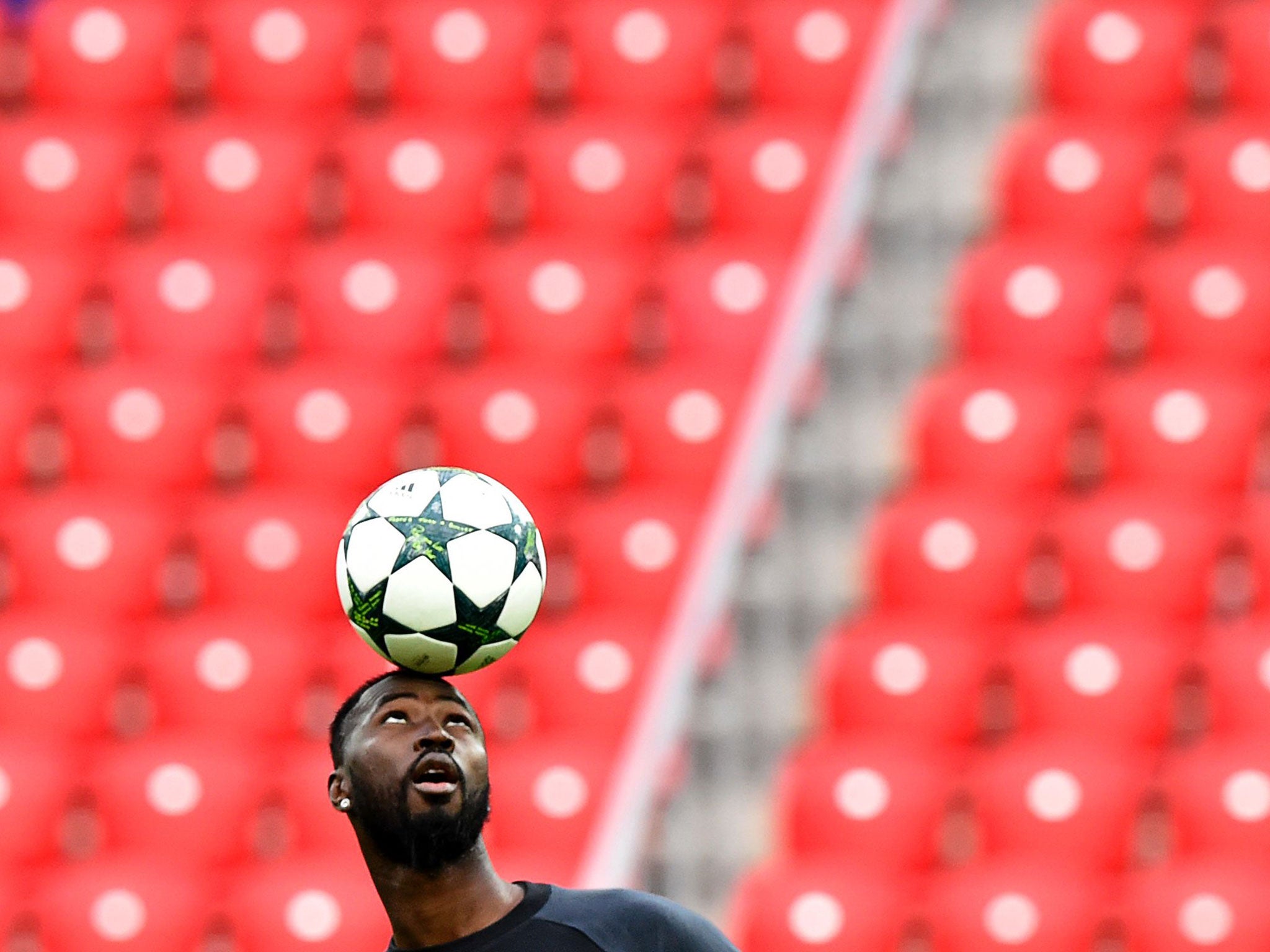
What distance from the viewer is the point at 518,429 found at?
13.7ft

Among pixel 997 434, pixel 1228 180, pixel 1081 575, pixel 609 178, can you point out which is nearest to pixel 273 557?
pixel 609 178

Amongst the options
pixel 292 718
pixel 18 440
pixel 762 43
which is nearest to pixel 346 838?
pixel 292 718

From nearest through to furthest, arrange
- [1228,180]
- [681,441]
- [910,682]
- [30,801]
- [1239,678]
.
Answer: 1. [1239,678]
2. [910,682]
3. [30,801]
4. [681,441]
5. [1228,180]

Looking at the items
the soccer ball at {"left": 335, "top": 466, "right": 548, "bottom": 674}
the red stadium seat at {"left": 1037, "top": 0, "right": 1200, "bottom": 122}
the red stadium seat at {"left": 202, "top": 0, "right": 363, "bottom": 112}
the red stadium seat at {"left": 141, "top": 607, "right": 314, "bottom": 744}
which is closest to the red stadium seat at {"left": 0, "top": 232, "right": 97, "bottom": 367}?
the red stadium seat at {"left": 202, "top": 0, "right": 363, "bottom": 112}

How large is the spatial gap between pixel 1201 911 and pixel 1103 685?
1.49ft

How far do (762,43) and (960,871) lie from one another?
74.8 inches

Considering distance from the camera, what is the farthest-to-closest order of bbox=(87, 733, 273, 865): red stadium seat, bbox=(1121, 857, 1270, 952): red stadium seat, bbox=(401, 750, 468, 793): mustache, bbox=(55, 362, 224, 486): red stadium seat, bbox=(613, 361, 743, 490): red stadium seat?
bbox=(55, 362, 224, 486): red stadium seat
bbox=(613, 361, 743, 490): red stadium seat
bbox=(87, 733, 273, 865): red stadium seat
bbox=(1121, 857, 1270, 952): red stadium seat
bbox=(401, 750, 468, 793): mustache

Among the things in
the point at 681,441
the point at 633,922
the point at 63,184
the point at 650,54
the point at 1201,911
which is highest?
the point at 650,54

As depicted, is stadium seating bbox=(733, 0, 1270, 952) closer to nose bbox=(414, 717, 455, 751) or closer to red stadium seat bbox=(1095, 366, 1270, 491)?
red stadium seat bbox=(1095, 366, 1270, 491)

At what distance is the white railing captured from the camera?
3.59 m

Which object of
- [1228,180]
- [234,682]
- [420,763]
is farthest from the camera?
[1228,180]

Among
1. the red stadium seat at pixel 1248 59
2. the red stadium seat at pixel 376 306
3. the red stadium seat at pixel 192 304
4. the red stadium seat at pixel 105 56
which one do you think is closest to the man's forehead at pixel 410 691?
the red stadium seat at pixel 376 306

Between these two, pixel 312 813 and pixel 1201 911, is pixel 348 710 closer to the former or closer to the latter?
pixel 1201 911

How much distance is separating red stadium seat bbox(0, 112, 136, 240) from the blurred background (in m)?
0.01
